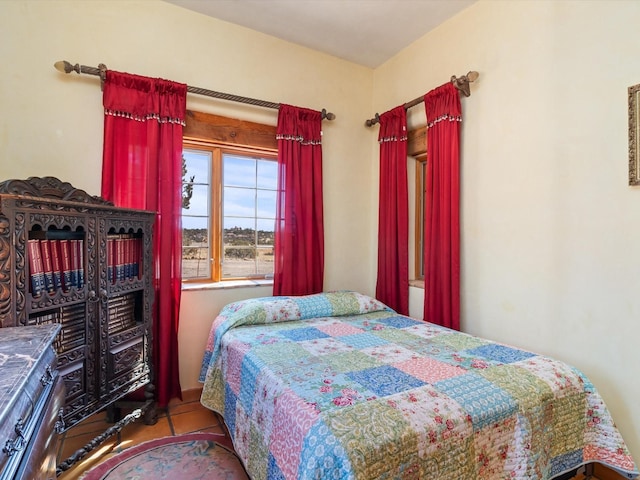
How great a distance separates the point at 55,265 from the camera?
1.54 metres

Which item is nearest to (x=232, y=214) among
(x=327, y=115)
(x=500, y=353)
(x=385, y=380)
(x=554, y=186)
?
(x=327, y=115)

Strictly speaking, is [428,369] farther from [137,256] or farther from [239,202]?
[239,202]

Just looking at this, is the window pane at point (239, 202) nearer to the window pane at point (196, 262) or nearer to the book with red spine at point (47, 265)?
the window pane at point (196, 262)

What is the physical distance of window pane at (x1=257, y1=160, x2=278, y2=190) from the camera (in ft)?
9.32

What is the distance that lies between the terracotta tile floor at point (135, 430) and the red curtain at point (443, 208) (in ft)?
3.67

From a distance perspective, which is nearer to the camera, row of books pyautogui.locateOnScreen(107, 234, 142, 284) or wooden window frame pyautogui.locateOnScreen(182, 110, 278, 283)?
row of books pyautogui.locateOnScreen(107, 234, 142, 284)

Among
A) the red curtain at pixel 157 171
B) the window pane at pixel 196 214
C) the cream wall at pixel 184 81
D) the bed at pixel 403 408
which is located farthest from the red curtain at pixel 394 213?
the red curtain at pixel 157 171

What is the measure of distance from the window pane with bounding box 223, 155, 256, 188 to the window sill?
2.63 ft

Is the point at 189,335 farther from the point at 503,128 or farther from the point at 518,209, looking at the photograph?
the point at 503,128

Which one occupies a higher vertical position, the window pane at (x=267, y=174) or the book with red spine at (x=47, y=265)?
the window pane at (x=267, y=174)

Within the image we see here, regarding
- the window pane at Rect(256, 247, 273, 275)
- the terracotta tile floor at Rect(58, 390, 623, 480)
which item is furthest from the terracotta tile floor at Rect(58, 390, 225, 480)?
the window pane at Rect(256, 247, 273, 275)

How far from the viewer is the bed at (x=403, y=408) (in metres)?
1.03

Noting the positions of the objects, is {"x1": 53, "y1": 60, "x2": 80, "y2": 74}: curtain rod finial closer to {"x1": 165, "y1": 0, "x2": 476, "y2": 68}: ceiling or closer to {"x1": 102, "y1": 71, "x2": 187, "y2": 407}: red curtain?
{"x1": 102, "y1": 71, "x2": 187, "y2": 407}: red curtain

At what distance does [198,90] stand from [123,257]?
4.17ft
